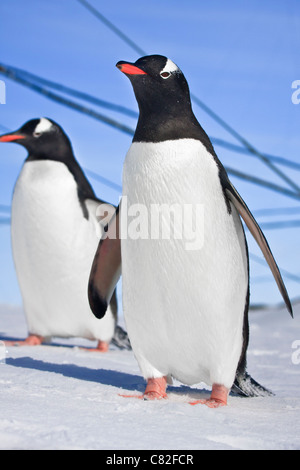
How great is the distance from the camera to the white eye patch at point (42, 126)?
4383 millimetres

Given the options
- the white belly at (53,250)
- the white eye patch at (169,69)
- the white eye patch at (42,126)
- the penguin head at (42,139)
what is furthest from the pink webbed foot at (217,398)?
the white eye patch at (42,126)

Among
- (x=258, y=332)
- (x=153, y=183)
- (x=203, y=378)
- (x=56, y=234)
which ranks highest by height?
(x=153, y=183)

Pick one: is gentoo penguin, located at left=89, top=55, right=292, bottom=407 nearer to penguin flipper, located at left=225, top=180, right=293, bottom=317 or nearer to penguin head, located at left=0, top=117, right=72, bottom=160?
penguin flipper, located at left=225, top=180, right=293, bottom=317

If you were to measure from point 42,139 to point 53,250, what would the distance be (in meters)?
0.83

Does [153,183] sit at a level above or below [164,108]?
below

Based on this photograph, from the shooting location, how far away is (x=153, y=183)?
2201 millimetres

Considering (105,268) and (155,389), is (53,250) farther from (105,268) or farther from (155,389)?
(155,389)

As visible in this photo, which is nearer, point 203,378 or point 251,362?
point 203,378

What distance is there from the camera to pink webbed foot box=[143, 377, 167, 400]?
2.24m

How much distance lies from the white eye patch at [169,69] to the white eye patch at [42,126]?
219 cm

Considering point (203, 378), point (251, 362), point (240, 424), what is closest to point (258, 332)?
point (251, 362)

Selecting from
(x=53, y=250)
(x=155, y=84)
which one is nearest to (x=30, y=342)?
(x=53, y=250)

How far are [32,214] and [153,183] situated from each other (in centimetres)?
196
